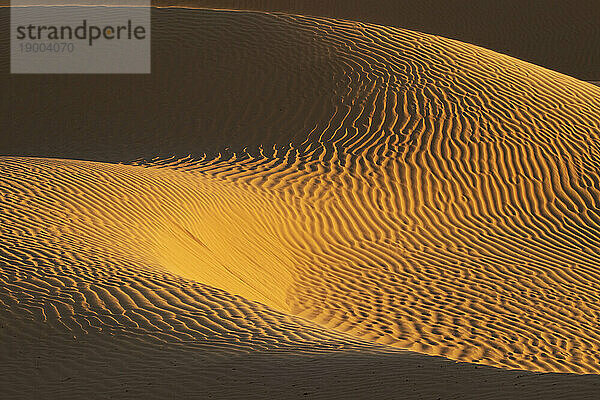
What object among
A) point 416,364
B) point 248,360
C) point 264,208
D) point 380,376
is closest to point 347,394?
point 380,376

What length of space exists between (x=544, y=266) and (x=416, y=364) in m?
6.88

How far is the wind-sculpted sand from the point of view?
20.9 ft

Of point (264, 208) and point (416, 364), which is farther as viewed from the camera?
point (264, 208)

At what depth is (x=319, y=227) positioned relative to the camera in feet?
41.0

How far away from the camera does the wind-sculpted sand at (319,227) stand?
20.9 ft

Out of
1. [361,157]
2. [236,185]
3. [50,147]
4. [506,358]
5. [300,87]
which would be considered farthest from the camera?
[300,87]

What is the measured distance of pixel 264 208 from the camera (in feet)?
40.8

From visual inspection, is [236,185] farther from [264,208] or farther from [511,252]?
[511,252]

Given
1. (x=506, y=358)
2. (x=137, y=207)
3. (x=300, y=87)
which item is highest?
(x=300, y=87)
